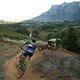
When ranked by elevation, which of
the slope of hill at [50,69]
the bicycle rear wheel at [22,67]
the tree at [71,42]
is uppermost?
the bicycle rear wheel at [22,67]

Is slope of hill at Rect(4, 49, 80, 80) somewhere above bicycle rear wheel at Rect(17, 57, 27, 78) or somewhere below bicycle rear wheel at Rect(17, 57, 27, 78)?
below

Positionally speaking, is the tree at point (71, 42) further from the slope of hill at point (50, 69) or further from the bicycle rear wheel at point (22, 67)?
the bicycle rear wheel at point (22, 67)

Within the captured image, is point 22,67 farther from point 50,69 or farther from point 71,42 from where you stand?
point 71,42

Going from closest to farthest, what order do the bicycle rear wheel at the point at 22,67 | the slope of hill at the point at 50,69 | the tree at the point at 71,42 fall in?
the slope of hill at the point at 50,69
the bicycle rear wheel at the point at 22,67
the tree at the point at 71,42

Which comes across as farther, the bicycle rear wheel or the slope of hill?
the bicycle rear wheel

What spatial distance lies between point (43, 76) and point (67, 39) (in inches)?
1352

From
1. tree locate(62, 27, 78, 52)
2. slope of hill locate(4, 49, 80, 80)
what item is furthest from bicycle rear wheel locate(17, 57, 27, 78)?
tree locate(62, 27, 78, 52)

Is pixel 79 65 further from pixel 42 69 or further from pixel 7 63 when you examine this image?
pixel 7 63

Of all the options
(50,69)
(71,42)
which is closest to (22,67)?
(50,69)

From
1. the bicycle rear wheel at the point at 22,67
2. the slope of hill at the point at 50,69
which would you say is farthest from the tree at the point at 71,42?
the bicycle rear wheel at the point at 22,67

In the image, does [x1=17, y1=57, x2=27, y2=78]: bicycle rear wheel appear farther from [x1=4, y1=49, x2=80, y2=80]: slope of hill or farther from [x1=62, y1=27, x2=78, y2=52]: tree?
[x1=62, y1=27, x2=78, y2=52]: tree

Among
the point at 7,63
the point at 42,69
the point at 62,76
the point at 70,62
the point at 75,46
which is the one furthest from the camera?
the point at 75,46

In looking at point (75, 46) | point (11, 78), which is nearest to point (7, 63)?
point (11, 78)

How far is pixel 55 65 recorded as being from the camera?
62.4 feet
